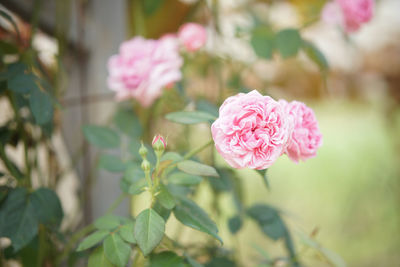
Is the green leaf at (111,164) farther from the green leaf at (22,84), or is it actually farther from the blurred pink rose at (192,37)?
the blurred pink rose at (192,37)

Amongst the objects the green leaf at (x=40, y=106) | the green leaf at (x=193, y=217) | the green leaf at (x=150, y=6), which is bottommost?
the green leaf at (x=193, y=217)

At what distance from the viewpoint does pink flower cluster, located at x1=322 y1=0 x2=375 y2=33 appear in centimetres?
86

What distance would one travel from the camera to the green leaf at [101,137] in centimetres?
64

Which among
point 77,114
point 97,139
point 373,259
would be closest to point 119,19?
point 77,114

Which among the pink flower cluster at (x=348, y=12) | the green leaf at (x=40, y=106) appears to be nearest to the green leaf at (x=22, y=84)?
the green leaf at (x=40, y=106)

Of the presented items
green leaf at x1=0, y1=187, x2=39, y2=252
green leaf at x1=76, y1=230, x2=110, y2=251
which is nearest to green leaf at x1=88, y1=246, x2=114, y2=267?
green leaf at x1=76, y1=230, x2=110, y2=251

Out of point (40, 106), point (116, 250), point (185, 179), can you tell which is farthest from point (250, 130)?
point (40, 106)

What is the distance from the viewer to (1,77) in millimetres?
534

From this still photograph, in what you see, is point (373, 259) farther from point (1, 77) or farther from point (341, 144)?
point (1, 77)

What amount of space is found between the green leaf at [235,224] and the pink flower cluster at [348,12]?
59 centimetres

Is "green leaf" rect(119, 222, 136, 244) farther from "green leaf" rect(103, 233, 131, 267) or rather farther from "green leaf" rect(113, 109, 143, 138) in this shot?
"green leaf" rect(113, 109, 143, 138)

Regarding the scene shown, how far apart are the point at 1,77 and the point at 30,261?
363mm

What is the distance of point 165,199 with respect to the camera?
0.43m

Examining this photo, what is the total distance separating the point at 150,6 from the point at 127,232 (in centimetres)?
62
